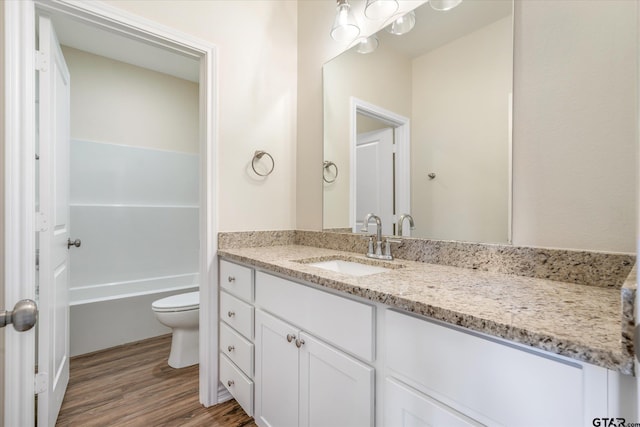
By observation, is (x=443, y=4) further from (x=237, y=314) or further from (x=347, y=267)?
(x=237, y=314)

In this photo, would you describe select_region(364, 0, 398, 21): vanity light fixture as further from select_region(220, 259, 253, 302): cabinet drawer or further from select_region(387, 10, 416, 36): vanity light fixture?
select_region(220, 259, 253, 302): cabinet drawer

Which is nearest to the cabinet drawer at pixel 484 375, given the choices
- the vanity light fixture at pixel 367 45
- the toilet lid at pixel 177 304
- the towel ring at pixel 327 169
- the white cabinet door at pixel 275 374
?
the white cabinet door at pixel 275 374

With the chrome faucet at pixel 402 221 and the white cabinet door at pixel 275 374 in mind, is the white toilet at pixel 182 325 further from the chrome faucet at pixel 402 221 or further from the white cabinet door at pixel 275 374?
the chrome faucet at pixel 402 221

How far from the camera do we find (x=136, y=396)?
1.71 meters

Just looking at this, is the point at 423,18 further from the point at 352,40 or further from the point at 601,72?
the point at 601,72

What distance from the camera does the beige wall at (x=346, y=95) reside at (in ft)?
4.96

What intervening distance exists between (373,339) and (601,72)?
104 cm

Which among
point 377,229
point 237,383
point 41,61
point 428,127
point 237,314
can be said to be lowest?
point 237,383

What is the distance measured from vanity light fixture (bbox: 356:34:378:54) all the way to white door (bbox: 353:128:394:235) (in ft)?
1.47

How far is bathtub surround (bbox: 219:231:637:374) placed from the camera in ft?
1.63

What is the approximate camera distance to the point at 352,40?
1694 mm

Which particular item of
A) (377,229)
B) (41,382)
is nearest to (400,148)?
(377,229)

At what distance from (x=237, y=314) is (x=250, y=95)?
4.17ft

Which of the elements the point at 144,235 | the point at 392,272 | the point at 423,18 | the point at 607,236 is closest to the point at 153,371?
the point at 144,235
